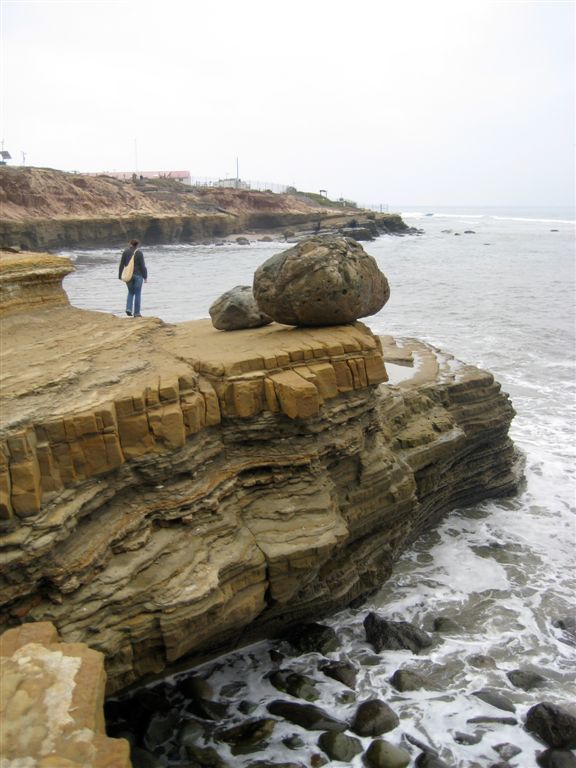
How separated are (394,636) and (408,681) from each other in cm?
60

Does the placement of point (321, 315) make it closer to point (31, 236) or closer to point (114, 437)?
point (114, 437)

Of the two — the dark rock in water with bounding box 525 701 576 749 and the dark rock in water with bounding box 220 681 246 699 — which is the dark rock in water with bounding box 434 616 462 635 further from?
the dark rock in water with bounding box 220 681 246 699

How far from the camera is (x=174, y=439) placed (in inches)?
204

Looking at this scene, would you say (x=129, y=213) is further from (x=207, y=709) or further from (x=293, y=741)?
(x=293, y=741)

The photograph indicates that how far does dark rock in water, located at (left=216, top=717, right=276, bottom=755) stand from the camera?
4926 millimetres

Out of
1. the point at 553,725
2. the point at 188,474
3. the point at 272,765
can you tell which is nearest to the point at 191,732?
the point at 272,765

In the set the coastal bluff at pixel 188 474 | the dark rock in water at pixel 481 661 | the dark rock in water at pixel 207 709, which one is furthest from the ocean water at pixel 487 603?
the coastal bluff at pixel 188 474

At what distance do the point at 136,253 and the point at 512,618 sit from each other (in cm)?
759

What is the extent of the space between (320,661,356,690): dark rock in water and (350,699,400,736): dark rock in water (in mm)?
321

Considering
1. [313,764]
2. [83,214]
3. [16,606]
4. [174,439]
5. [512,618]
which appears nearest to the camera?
[16,606]

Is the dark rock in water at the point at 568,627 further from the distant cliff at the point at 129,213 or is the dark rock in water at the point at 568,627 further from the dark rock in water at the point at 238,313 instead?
the distant cliff at the point at 129,213

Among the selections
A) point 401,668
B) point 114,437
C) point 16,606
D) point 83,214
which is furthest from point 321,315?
point 83,214

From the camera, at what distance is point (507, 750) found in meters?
4.95

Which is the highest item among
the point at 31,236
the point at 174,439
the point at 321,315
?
the point at 31,236
